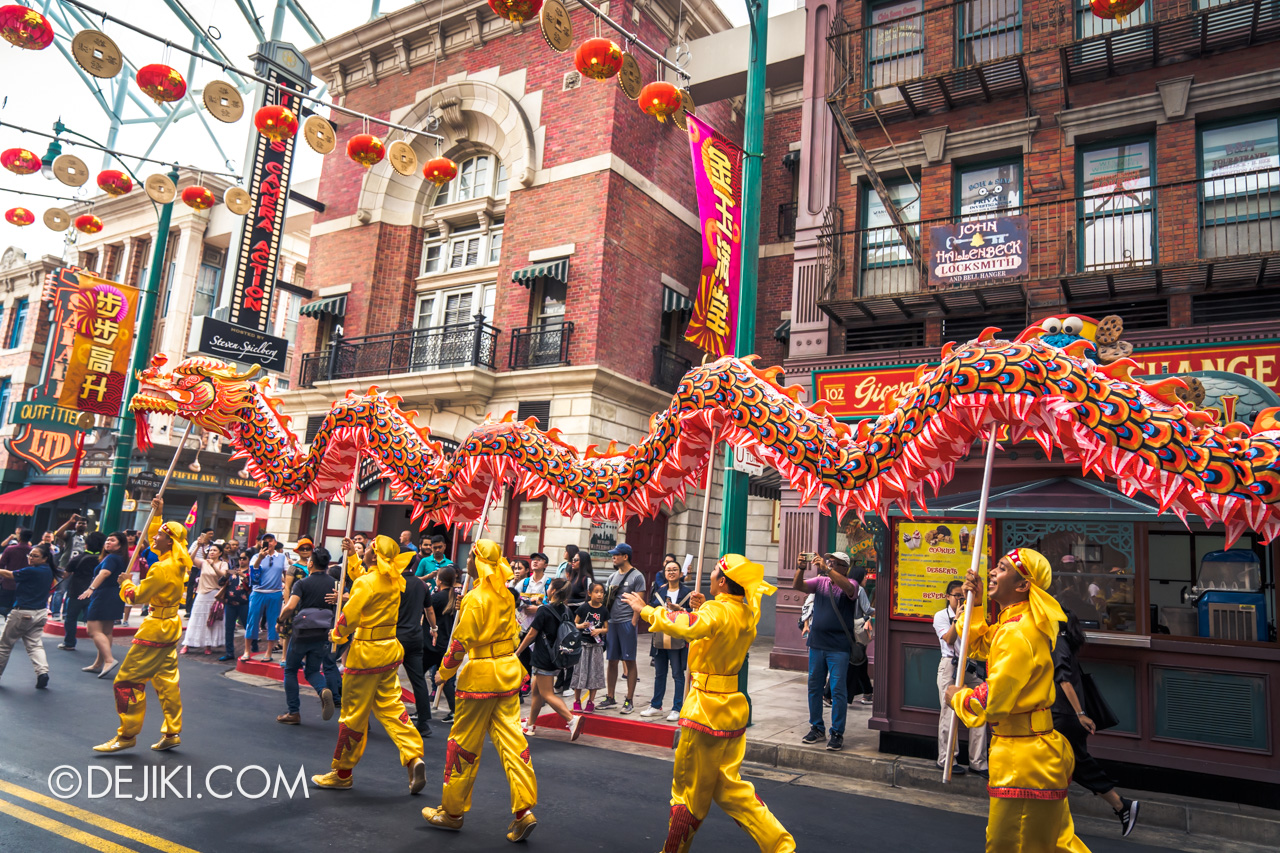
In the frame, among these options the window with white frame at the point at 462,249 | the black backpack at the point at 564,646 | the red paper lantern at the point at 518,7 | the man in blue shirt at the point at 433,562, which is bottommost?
the black backpack at the point at 564,646

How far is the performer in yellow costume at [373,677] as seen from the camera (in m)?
6.07

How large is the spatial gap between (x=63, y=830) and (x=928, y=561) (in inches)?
287

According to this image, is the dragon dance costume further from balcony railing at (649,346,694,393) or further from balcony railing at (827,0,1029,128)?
balcony railing at (649,346,694,393)

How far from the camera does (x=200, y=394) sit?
844 centimetres

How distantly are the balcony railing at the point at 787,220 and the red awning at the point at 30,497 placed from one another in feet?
75.0

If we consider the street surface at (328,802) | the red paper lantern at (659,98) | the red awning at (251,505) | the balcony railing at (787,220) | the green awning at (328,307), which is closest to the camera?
the street surface at (328,802)

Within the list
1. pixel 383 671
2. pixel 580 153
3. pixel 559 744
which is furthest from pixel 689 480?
pixel 580 153

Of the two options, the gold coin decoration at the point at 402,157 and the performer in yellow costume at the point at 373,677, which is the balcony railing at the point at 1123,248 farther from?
the performer in yellow costume at the point at 373,677

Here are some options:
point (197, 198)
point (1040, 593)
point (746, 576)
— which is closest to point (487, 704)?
point (746, 576)

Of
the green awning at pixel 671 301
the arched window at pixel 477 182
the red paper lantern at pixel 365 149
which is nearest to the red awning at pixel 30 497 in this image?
the arched window at pixel 477 182

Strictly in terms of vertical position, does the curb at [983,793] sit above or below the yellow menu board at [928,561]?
below

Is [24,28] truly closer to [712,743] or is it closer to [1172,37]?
[712,743]

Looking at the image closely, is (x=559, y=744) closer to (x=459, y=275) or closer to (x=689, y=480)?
(x=689, y=480)

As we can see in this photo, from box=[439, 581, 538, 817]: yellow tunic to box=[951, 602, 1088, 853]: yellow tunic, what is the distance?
275 cm
